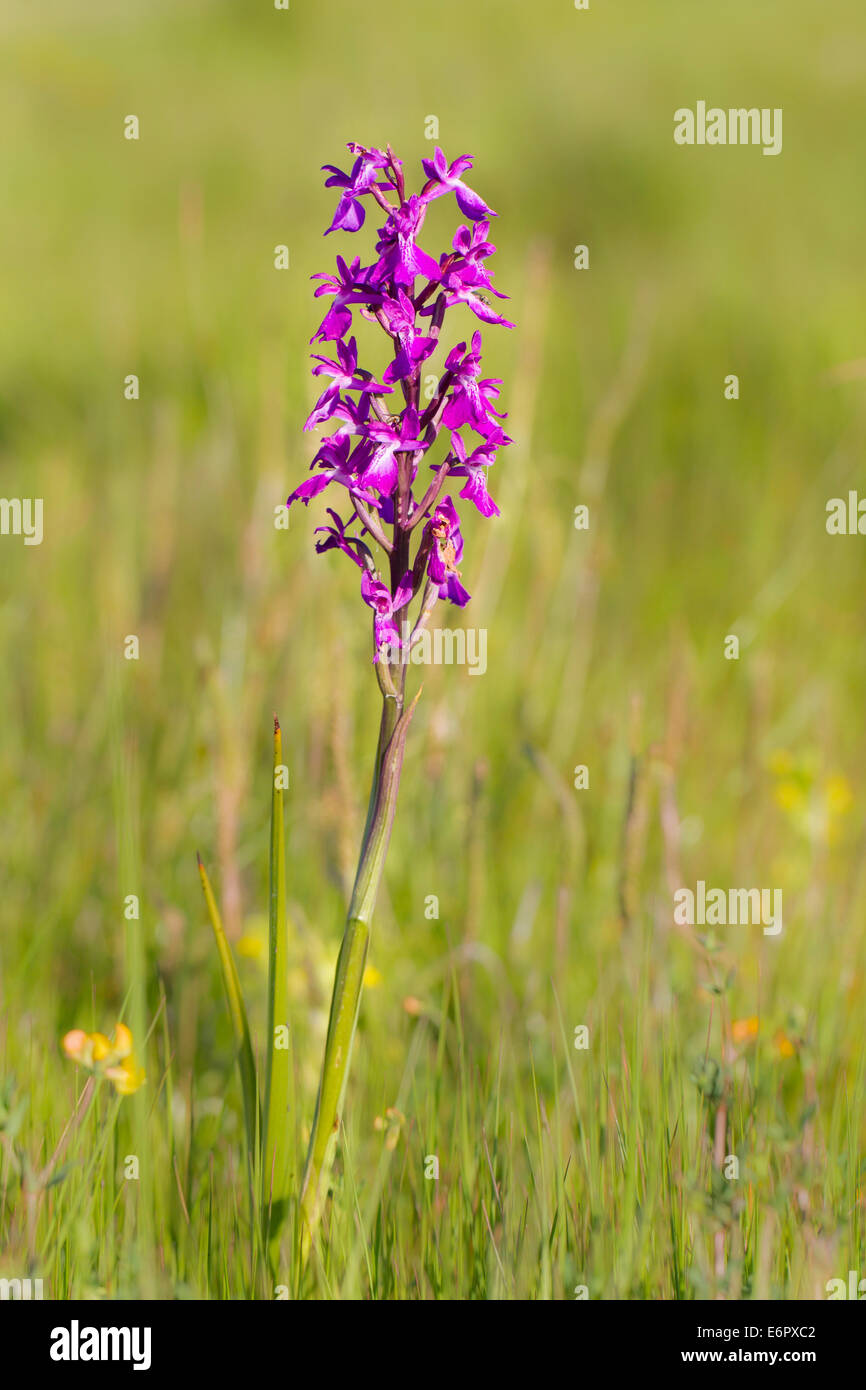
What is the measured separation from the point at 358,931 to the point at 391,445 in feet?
1.82

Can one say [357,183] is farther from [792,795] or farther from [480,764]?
[792,795]

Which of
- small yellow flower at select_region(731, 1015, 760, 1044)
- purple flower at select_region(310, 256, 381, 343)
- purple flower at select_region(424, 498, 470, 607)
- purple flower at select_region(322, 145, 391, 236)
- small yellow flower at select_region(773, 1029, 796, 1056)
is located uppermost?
purple flower at select_region(322, 145, 391, 236)

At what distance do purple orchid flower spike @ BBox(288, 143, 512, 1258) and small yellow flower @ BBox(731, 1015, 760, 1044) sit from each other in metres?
0.86

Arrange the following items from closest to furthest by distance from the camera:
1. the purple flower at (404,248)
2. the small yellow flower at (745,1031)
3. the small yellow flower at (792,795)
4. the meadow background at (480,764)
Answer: the purple flower at (404,248), the meadow background at (480,764), the small yellow flower at (745,1031), the small yellow flower at (792,795)

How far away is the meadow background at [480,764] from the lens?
1489mm

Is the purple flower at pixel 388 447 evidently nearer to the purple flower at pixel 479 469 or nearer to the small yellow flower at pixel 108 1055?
the purple flower at pixel 479 469

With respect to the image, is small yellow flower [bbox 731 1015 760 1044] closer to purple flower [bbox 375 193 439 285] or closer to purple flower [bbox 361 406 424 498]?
purple flower [bbox 361 406 424 498]

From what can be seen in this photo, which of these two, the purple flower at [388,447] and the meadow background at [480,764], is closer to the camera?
the purple flower at [388,447]

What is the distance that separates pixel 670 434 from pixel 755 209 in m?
4.24

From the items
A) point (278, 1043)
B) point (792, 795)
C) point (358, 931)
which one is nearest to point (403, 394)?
point (358, 931)

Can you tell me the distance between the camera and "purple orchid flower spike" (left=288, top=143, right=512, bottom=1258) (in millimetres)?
1199

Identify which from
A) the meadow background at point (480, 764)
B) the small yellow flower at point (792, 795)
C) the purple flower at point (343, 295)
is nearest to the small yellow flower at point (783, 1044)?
the meadow background at point (480, 764)

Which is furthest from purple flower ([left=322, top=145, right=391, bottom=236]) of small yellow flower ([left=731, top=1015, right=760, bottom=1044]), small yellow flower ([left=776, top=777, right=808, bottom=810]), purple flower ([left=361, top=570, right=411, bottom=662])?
small yellow flower ([left=776, top=777, right=808, bottom=810])

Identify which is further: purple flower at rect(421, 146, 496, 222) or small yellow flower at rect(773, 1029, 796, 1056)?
small yellow flower at rect(773, 1029, 796, 1056)
